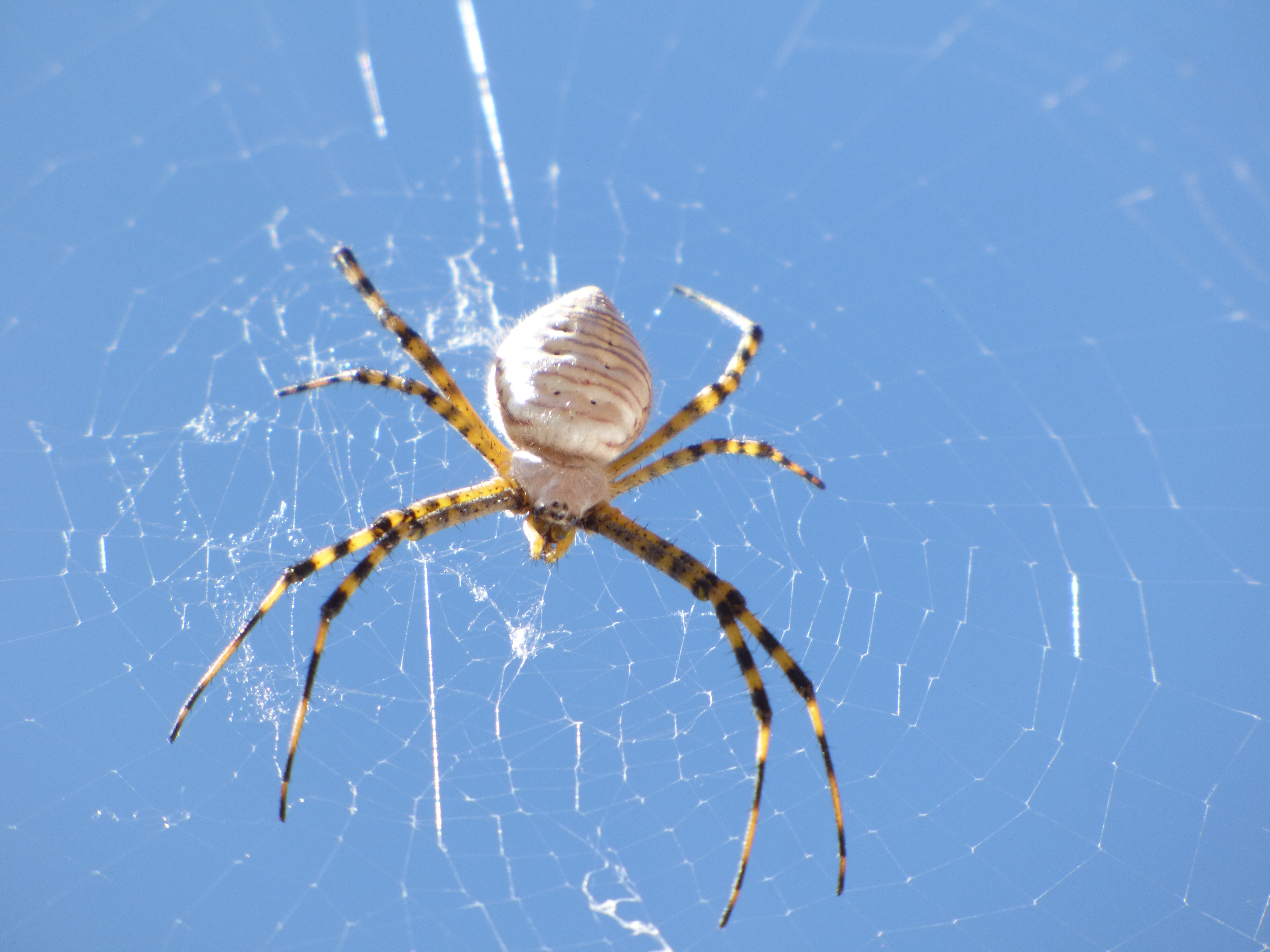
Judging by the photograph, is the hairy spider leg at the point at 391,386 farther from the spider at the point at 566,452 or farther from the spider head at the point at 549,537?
the spider head at the point at 549,537

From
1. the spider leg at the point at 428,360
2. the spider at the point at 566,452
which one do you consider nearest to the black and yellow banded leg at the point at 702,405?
the spider at the point at 566,452

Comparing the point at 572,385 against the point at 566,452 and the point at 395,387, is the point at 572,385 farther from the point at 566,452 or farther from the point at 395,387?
the point at 395,387

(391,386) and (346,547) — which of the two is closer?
(346,547)

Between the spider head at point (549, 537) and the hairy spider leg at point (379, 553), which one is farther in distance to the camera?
the spider head at point (549, 537)

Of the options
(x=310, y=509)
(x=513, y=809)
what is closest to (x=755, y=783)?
(x=513, y=809)

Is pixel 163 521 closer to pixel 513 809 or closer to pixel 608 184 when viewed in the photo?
pixel 513 809

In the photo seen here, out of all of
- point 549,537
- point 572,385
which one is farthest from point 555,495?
point 572,385
